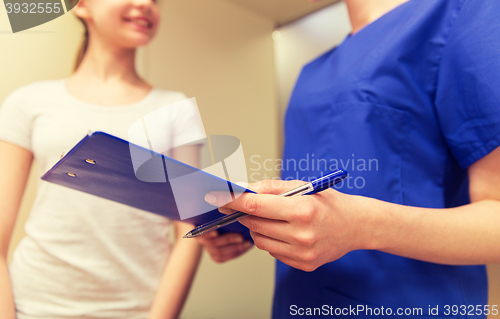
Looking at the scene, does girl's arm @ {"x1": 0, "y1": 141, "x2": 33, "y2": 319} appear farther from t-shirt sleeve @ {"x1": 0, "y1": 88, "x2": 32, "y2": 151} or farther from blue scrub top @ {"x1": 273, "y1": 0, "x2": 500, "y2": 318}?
blue scrub top @ {"x1": 273, "y1": 0, "x2": 500, "y2": 318}

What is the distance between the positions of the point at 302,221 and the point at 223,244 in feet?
0.80

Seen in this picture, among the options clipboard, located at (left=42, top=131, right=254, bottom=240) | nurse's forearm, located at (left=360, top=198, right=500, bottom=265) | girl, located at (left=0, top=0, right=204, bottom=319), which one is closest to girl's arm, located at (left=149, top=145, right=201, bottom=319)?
girl, located at (left=0, top=0, right=204, bottom=319)

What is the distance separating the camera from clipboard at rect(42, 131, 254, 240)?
0.57 feet

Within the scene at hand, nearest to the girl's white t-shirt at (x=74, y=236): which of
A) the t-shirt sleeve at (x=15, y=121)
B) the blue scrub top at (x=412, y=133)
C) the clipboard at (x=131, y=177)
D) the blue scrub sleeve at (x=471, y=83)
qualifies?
the t-shirt sleeve at (x=15, y=121)

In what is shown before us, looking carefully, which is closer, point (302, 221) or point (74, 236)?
point (302, 221)

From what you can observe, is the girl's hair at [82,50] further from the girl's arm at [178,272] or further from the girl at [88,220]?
the girl's arm at [178,272]

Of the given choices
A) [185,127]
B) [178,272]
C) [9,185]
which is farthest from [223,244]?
[9,185]

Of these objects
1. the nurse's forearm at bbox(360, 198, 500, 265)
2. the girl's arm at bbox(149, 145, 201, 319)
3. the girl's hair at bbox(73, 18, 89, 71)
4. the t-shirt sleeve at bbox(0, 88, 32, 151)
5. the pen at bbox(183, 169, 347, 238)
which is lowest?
the girl's arm at bbox(149, 145, 201, 319)

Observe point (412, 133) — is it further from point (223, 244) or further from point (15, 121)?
point (15, 121)

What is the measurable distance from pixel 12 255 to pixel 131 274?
17 cm

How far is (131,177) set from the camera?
0.74 feet

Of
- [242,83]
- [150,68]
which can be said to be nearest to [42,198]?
[150,68]

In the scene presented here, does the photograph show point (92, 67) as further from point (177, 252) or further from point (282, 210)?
point (282, 210)

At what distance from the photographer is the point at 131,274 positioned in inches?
16.3
